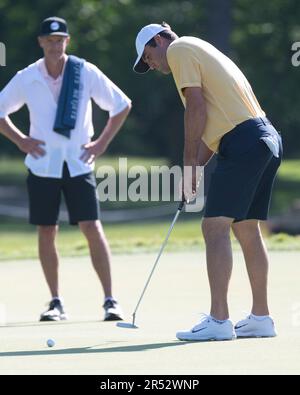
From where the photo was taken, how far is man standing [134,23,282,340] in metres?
7.29

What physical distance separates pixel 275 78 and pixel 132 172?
505cm

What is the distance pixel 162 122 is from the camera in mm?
44812

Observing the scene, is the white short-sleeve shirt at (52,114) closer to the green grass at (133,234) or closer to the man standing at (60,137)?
the man standing at (60,137)

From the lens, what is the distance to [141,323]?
8.30 metres

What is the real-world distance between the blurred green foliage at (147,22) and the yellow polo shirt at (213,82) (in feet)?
97.4

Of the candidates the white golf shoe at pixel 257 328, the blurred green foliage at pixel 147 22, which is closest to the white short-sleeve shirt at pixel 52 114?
the white golf shoe at pixel 257 328

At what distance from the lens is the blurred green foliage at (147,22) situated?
1476 inches

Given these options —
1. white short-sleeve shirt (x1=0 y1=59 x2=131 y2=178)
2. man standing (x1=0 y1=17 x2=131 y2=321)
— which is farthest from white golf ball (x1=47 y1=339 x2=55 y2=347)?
white short-sleeve shirt (x1=0 y1=59 x2=131 y2=178)

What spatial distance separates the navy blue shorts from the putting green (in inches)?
29.8

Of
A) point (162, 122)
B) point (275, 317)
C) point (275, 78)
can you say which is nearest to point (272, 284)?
point (275, 317)

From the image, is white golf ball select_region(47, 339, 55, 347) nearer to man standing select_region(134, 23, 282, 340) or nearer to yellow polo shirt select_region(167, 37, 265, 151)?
man standing select_region(134, 23, 282, 340)

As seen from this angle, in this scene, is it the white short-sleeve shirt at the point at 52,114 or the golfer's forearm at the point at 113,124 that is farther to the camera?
the golfer's forearm at the point at 113,124

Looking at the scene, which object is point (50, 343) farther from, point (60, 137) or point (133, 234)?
point (133, 234)

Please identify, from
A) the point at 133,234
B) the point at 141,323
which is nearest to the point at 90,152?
the point at 141,323
